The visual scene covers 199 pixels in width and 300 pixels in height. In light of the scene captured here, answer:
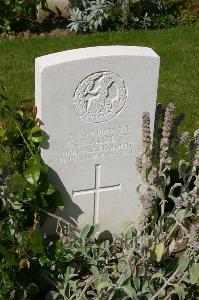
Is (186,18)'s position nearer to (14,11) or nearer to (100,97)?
(14,11)

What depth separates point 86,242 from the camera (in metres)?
3.76

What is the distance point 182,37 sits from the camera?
25.3 ft

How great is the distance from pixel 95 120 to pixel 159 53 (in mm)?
3740

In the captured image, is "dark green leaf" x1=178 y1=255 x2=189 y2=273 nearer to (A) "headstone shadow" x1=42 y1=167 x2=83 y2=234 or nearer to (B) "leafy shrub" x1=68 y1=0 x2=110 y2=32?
(A) "headstone shadow" x1=42 y1=167 x2=83 y2=234

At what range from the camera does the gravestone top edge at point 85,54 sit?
3.39 m

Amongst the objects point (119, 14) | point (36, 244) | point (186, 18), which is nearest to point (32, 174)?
point (36, 244)

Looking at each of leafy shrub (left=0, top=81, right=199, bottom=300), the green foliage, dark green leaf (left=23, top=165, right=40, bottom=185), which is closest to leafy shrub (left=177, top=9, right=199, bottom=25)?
leafy shrub (left=0, top=81, right=199, bottom=300)

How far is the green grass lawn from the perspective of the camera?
6.18m

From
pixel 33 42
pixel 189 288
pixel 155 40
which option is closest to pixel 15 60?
pixel 33 42

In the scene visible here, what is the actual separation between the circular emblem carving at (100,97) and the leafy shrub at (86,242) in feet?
0.90

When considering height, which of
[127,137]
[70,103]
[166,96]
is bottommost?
[166,96]

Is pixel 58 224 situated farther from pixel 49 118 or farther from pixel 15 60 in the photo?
pixel 15 60

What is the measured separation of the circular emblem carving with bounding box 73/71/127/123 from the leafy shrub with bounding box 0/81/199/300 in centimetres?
27

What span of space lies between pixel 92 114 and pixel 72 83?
0.26m
